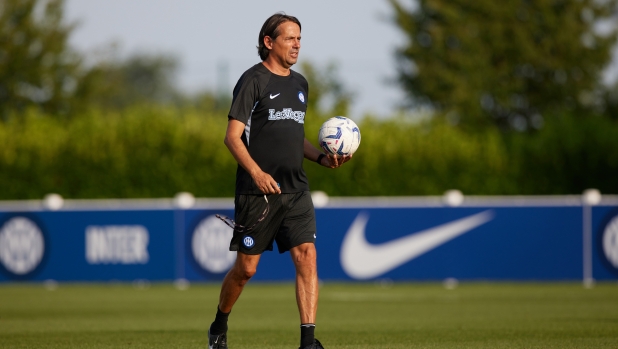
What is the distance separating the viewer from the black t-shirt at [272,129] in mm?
6910

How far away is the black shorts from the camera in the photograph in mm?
6938

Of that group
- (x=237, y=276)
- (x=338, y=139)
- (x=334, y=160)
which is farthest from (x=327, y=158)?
(x=237, y=276)

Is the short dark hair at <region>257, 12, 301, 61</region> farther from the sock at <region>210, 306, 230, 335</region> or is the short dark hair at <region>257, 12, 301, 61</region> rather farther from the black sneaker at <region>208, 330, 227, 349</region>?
the black sneaker at <region>208, 330, 227, 349</region>

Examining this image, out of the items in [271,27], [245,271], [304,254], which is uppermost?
[271,27]

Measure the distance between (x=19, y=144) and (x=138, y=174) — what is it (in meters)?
2.97

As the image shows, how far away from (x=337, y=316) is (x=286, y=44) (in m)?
5.11

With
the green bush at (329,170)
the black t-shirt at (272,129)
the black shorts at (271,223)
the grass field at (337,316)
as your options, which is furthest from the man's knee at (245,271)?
the green bush at (329,170)

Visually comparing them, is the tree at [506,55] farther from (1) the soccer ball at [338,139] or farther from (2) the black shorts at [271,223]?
(2) the black shorts at [271,223]

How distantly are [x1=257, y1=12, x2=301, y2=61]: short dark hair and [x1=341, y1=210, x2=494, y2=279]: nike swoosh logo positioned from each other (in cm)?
1077

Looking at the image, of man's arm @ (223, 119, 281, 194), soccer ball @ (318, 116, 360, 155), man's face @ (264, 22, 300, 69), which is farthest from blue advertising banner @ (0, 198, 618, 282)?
man's arm @ (223, 119, 281, 194)

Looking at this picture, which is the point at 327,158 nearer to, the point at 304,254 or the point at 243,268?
the point at 304,254

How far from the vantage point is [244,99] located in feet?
22.3

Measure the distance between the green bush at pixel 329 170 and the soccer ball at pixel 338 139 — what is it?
46.1 feet

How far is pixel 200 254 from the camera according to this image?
701 inches
